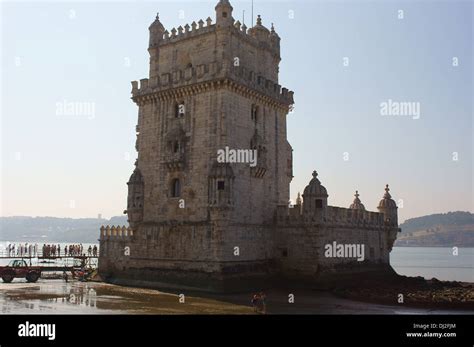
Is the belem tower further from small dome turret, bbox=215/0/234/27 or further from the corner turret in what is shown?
the corner turret

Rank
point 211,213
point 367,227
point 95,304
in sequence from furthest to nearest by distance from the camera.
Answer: point 367,227, point 211,213, point 95,304

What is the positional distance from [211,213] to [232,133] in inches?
258

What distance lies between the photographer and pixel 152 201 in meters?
41.0

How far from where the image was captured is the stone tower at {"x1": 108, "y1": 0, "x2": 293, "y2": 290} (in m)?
37.0

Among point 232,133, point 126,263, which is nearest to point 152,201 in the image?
point 126,263

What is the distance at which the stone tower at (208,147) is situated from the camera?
121 feet

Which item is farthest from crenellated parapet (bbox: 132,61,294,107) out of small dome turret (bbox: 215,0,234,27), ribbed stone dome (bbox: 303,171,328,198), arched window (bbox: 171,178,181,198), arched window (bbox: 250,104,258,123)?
ribbed stone dome (bbox: 303,171,328,198)

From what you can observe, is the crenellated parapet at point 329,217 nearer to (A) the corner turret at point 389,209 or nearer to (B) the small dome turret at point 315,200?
(B) the small dome turret at point 315,200

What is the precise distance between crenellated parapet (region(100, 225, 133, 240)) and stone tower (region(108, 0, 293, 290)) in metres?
2.48

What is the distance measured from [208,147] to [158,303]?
12.7 metres

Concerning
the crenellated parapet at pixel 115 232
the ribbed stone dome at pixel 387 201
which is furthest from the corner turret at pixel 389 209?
the crenellated parapet at pixel 115 232

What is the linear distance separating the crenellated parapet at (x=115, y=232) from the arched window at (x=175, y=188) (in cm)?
597

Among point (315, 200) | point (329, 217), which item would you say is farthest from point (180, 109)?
point (329, 217)
